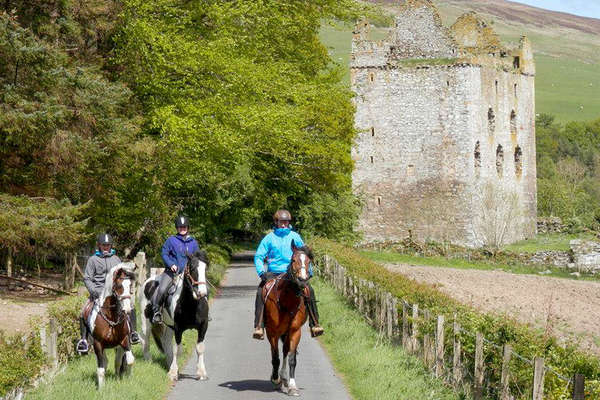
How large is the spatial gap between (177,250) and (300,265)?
8.37ft

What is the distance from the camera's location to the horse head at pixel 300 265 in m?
15.6

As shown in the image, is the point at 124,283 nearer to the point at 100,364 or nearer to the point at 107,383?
the point at 100,364

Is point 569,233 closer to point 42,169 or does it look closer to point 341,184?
point 341,184

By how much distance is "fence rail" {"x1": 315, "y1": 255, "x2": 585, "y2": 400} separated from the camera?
12.1 metres

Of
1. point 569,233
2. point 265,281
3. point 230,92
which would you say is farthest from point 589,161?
point 265,281

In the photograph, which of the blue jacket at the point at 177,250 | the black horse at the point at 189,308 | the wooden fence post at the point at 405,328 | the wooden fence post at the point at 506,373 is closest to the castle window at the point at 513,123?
the wooden fence post at the point at 405,328

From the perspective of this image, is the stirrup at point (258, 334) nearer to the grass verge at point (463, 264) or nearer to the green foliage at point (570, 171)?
the grass verge at point (463, 264)

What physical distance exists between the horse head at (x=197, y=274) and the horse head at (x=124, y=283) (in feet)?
3.42

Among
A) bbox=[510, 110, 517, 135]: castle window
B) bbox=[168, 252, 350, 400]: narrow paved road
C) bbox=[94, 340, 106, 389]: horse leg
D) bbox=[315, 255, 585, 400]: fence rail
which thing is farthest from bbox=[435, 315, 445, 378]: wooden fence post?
bbox=[510, 110, 517, 135]: castle window

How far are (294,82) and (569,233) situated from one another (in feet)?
148

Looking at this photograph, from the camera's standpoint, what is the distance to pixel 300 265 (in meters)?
15.6

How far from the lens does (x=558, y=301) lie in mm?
41531

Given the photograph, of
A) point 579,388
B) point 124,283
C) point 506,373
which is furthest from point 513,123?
point 579,388

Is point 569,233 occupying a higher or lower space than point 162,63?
lower
